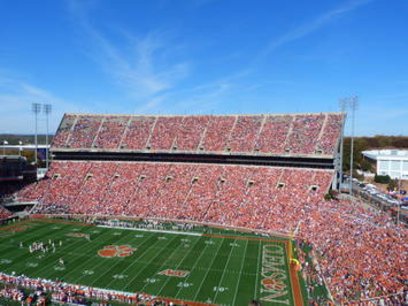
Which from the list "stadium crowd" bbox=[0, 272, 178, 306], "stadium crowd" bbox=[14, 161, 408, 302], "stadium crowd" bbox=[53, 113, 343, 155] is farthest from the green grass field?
"stadium crowd" bbox=[53, 113, 343, 155]

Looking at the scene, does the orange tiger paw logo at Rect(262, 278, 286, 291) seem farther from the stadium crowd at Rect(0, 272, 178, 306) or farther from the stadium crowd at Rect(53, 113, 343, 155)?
the stadium crowd at Rect(53, 113, 343, 155)

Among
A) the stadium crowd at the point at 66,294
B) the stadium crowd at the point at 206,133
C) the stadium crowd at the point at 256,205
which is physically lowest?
the stadium crowd at the point at 66,294

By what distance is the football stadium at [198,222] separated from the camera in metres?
20.2

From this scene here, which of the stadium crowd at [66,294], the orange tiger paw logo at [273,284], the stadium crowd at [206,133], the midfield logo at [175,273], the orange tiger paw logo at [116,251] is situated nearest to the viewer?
the stadium crowd at [66,294]

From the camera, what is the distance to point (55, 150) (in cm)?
4756

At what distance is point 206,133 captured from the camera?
151 feet

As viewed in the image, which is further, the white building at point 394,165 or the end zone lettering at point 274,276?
the white building at point 394,165

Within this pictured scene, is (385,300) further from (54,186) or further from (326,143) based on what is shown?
(54,186)

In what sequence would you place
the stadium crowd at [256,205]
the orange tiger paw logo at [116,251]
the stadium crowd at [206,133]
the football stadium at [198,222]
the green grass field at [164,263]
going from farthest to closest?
the stadium crowd at [206,133]
the orange tiger paw logo at [116,251]
the stadium crowd at [256,205]
the green grass field at [164,263]
the football stadium at [198,222]

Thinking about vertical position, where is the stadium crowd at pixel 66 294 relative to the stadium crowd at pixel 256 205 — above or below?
below

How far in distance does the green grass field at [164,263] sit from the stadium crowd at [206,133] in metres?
14.5

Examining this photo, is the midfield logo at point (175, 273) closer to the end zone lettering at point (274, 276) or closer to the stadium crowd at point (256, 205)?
the end zone lettering at point (274, 276)

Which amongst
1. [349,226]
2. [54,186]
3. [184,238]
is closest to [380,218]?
[349,226]

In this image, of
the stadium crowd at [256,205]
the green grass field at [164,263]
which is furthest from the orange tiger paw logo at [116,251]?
the stadium crowd at [256,205]
